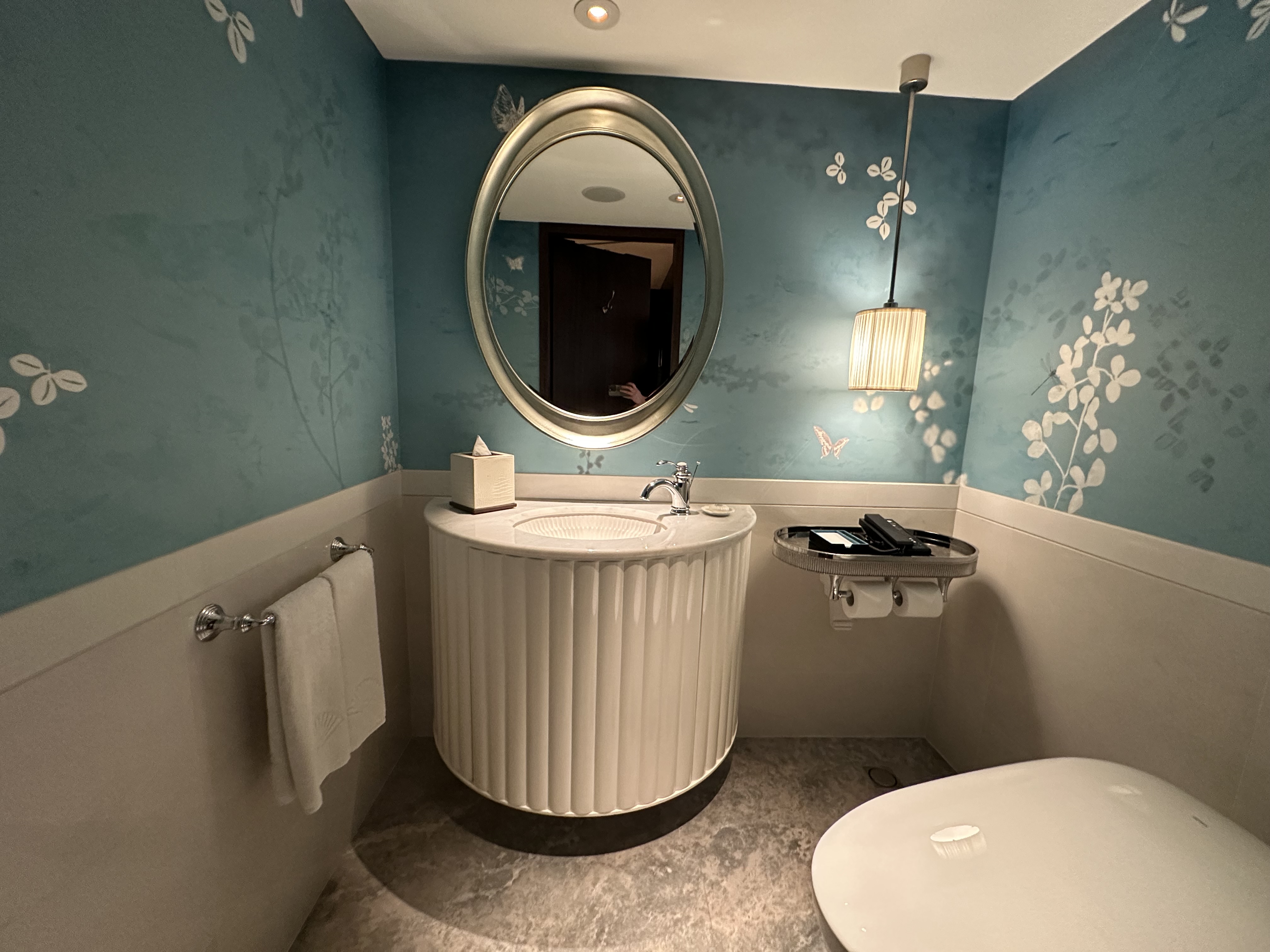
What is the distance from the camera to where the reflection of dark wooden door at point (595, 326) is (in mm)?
1420

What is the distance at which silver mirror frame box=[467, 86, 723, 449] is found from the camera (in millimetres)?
1368

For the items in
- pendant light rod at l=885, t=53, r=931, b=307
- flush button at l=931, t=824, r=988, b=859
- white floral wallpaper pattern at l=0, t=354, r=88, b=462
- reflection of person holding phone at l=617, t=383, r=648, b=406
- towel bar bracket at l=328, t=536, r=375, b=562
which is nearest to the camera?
white floral wallpaper pattern at l=0, t=354, r=88, b=462

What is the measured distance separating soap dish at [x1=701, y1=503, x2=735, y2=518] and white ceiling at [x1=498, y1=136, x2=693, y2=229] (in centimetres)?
80

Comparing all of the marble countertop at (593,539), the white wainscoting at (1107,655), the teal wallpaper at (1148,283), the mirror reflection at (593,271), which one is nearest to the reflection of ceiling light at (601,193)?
the mirror reflection at (593,271)

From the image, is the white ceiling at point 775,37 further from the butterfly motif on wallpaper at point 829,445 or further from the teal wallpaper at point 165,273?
the butterfly motif on wallpaper at point 829,445

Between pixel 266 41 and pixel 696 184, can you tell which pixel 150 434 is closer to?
pixel 266 41

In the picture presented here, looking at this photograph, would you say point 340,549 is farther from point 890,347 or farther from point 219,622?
point 890,347

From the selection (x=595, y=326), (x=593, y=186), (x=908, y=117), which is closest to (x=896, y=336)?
(x=908, y=117)

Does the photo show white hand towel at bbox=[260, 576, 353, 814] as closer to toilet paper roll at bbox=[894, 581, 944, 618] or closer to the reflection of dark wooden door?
the reflection of dark wooden door

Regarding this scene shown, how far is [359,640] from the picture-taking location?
1059 millimetres

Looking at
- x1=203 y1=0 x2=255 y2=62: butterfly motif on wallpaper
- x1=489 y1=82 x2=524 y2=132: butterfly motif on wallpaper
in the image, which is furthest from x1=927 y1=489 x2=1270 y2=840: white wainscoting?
x1=203 y1=0 x2=255 y2=62: butterfly motif on wallpaper

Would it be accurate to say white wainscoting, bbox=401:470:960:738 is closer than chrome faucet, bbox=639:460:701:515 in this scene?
No

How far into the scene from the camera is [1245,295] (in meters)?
0.90

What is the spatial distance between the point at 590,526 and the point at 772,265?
3.01 ft
